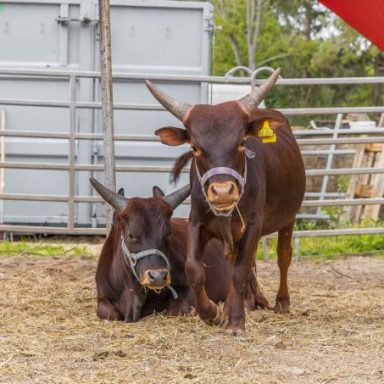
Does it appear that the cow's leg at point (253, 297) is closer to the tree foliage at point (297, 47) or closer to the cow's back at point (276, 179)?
the cow's back at point (276, 179)

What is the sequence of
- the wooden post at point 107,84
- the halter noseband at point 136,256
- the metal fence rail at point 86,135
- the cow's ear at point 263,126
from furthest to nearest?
1. the metal fence rail at point 86,135
2. the wooden post at point 107,84
3. the halter noseband at point 136,256
4. the cow's ear at point 263,126

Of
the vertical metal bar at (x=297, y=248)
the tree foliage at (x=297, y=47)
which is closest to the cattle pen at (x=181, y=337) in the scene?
the vertical metal bar at (x=297, y=248)

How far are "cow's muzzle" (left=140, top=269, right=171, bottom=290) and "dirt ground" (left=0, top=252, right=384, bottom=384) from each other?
0.29 meters

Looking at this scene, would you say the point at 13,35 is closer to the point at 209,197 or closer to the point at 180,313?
the point at 180,313

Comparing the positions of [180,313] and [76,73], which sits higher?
[76,73]

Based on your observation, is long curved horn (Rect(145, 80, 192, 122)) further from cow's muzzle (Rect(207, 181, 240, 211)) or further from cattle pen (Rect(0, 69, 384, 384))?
cattle pen (Rect(0, 69, 384, 384))

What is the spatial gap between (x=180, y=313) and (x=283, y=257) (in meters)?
1.22

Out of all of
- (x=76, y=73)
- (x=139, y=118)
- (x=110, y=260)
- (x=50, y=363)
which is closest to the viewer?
(x=50, y=363)

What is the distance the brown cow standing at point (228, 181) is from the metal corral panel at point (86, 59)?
504cm

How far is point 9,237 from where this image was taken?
12.6m

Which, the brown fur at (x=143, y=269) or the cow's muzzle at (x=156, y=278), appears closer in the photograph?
the cow's muzzle at (x=156, y=278)

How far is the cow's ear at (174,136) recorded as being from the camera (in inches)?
262

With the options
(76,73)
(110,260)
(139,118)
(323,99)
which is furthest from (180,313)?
(323,99)

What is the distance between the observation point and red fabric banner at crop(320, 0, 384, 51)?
941cm
